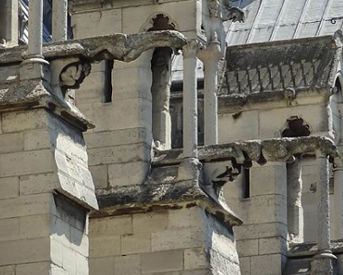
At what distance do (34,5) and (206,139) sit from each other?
6331mm

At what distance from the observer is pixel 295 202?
4456 cm

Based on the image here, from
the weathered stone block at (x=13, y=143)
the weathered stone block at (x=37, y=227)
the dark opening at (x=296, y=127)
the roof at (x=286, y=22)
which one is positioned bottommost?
the weathered stone block at (x=37, y=227)

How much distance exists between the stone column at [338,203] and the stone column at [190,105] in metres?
7.25

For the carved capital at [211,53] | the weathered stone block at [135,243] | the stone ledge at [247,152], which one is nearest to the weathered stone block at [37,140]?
the weathered stone block at [135,243]

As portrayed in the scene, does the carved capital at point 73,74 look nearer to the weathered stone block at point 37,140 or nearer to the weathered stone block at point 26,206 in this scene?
the weathered stone block at point 37,140

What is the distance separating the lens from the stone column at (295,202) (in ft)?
145

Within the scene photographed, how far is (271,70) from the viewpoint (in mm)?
46438

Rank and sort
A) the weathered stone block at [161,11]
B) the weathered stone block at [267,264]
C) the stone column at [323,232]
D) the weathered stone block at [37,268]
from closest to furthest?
the weathered stone block at [37,268]
the weathered stone block at [161,11]
the stone column at [323,232]
the weathered stone block at [267,264]

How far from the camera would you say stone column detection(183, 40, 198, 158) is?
37.0 m

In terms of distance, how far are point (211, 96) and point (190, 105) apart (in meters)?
2.13

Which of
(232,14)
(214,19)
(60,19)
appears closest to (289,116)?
(232,14)

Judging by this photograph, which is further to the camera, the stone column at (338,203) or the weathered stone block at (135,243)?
the stone column at (338,203)

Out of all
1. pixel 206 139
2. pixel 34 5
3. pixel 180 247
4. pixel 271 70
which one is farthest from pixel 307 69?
pixel 34 5

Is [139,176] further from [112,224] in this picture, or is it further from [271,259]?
[271,259]
